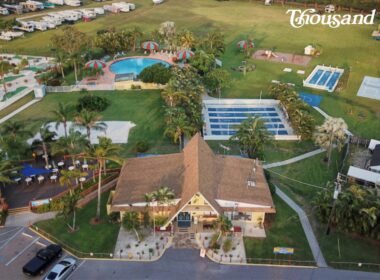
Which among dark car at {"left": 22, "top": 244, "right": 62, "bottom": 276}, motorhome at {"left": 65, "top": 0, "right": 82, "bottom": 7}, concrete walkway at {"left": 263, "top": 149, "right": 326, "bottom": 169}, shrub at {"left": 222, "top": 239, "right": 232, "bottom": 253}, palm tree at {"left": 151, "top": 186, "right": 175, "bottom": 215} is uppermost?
motorhome at {"left": 65, "top": 0, "right": 82, "bottom": 7}

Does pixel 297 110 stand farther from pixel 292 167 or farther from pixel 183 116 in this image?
pixel 183 116

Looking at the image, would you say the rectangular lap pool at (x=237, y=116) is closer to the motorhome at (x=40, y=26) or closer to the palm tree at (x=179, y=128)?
the palm tree at (x=179, y=128)

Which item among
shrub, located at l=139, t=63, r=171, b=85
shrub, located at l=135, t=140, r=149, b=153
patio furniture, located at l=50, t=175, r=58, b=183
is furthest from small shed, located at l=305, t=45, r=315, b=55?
patio furniture, located at l=50, t=175, r=58, b=183

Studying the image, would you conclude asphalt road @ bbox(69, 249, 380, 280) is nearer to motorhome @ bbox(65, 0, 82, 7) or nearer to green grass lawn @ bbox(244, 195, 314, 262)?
green grass lawn @ bbox(244, 195, 314, 262)

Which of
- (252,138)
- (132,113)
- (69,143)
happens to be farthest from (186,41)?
(69,143)

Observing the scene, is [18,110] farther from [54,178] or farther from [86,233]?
[86,233]

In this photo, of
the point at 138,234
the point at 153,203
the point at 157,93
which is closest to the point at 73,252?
the point at 138,234
